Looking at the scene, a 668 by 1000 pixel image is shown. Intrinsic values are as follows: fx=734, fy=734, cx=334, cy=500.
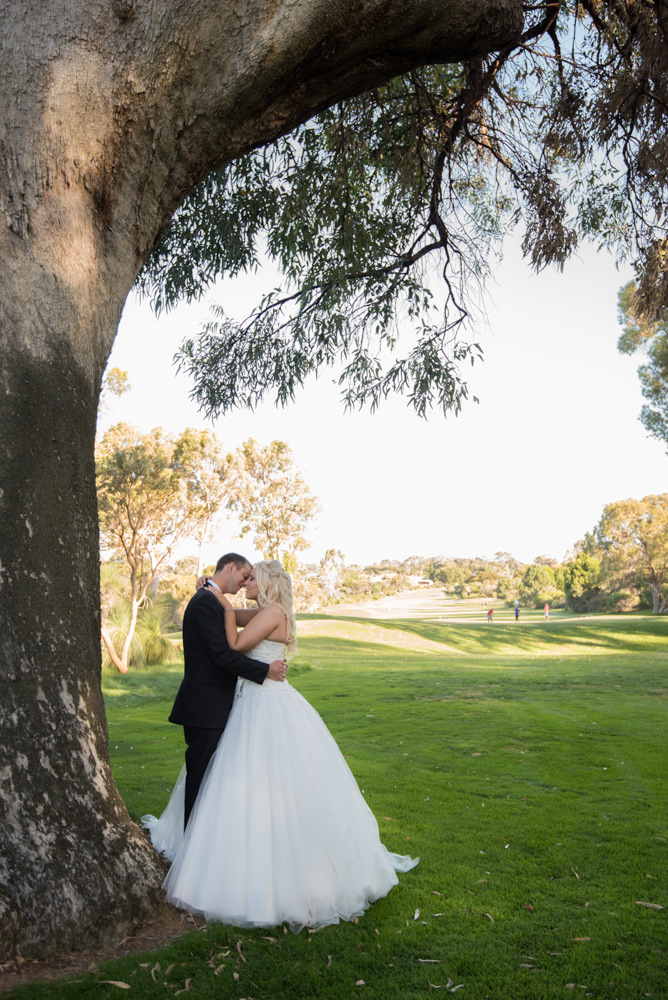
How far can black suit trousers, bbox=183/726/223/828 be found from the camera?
4.95 m

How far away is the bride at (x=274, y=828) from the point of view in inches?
166

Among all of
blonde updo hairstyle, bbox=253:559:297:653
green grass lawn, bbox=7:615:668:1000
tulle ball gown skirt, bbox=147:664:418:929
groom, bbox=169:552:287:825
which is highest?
blonde updo hairstyle, bbox=253:559:297:653

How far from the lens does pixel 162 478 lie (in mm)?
19391

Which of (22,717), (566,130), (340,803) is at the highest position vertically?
(566,130)

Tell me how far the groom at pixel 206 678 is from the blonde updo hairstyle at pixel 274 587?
0.60 ft

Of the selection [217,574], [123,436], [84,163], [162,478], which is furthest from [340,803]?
[123,436]

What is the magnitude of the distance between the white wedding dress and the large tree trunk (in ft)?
1.23

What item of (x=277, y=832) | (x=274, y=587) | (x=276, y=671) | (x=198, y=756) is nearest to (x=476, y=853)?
(x=277, y=832)

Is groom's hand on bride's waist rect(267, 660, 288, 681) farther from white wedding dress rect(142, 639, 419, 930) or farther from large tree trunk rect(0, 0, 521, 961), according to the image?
large tree trunk rect(0, 0, 521, 961)

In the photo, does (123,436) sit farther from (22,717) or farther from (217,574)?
(22,717)

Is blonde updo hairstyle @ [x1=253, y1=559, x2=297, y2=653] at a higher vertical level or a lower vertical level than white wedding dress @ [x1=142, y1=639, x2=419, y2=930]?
higher

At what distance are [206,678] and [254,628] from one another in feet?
1.53

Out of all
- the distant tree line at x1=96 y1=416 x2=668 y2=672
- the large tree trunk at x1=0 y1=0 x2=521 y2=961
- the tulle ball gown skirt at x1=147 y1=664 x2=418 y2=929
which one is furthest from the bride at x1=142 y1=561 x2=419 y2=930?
the distant tree line at x1=96 y1=416 x2=668 y2=672

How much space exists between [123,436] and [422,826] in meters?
18.9
